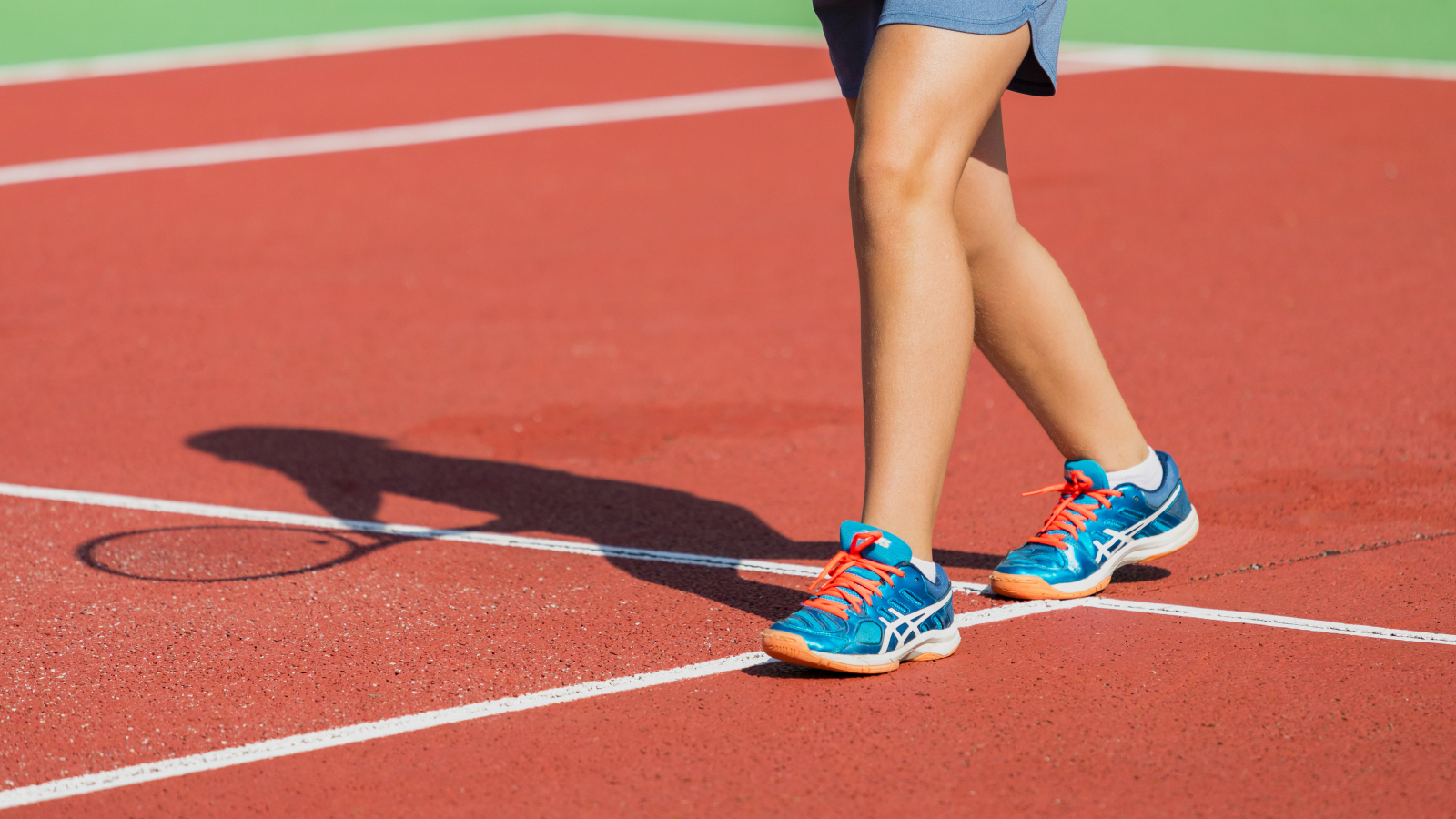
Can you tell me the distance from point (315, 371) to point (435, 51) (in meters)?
10.6

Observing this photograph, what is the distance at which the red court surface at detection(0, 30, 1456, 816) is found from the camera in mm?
2635

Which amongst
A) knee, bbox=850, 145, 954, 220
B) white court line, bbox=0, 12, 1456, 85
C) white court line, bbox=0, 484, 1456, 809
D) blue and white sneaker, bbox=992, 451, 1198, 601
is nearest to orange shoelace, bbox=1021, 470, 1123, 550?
blue and white sneaker, bbox=992, 451, 1198, 601

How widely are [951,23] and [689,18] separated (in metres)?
15.4

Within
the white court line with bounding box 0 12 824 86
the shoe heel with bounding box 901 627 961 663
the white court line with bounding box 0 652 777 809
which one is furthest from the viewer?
the white court line with bounding box 0 12 824 86

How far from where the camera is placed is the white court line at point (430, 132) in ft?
34.4

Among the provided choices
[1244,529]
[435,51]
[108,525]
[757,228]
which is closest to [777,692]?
[1244,529]

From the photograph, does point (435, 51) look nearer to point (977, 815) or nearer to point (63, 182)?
point (63, 182)

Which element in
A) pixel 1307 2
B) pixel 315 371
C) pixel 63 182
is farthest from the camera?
pixel 1307 2

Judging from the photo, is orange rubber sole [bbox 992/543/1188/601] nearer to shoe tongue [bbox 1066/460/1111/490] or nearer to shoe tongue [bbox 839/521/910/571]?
shoe tongue [bbox 1066/460/1111/490]

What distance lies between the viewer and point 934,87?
113 inches

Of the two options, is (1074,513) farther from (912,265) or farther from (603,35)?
(603,35)

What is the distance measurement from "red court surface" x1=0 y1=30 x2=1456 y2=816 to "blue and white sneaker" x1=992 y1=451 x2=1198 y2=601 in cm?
11

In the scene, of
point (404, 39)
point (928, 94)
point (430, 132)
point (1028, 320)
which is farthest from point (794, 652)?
point (404, 39)

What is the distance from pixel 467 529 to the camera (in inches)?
161
